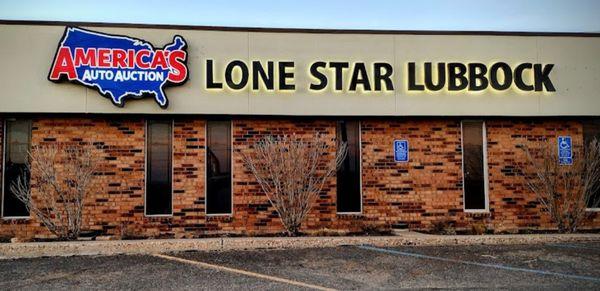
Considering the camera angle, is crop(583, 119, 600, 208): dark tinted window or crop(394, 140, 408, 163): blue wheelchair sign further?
crop(583, 119, 600, 208): dark tinted window

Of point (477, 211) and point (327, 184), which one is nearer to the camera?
point (327, 184)

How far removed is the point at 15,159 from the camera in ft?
33.0

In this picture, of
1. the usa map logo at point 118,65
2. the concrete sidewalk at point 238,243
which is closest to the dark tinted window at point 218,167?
the usa map logo at point 118,65

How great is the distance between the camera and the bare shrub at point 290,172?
9484 mm

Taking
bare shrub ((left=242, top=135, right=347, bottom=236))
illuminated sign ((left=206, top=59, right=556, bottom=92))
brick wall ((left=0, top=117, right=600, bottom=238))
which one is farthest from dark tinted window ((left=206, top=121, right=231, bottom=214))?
illuminated sign ((left=206, top=59, right=556, bottom=92))

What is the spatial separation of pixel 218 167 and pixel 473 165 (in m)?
5.53

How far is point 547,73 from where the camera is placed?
10789mm

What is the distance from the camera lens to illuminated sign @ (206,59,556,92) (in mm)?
10227

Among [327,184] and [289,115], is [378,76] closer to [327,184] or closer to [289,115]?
[289,115]

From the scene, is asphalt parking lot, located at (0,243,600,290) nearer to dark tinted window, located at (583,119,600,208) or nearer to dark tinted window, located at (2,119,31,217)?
Result: dark tinted window, located at (2,119,31,217)

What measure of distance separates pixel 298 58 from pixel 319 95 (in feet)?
2.93

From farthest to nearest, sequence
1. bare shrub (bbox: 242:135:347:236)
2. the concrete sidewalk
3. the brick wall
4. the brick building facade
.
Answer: the brick wall, the brick building facade, bare shrub (bbox: 242:135:347:236), the concrete sidewalk

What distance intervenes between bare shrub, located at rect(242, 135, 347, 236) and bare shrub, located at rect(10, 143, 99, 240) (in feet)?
10.3

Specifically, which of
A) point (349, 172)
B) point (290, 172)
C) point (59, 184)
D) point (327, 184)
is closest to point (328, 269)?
point (290, 172)
